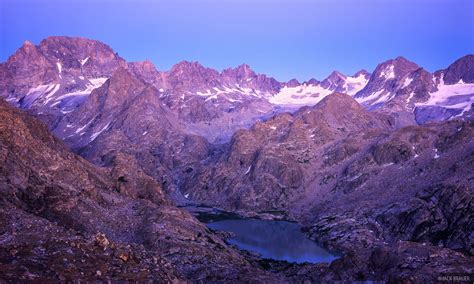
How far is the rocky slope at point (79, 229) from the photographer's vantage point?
116 feet

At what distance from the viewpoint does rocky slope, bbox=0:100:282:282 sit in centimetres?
3538

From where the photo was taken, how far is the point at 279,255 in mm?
132125

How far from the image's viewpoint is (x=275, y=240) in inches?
6152

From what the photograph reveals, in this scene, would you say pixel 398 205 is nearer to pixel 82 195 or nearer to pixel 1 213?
pixel 82 195

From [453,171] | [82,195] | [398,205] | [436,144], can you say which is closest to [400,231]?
[398,205]

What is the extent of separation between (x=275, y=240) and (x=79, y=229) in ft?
302

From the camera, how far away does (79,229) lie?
7588cm

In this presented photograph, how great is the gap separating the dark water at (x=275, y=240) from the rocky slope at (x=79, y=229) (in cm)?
3708

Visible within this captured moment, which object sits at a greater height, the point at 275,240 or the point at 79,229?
the point at 275,240

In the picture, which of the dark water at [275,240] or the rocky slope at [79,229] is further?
the dark water at [275,240]

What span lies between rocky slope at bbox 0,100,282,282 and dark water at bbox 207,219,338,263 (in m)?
→ 37.1

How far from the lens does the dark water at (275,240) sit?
5138 inches

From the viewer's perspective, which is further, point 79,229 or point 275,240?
point 275,240

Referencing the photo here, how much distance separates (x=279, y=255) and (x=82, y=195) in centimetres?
6492
